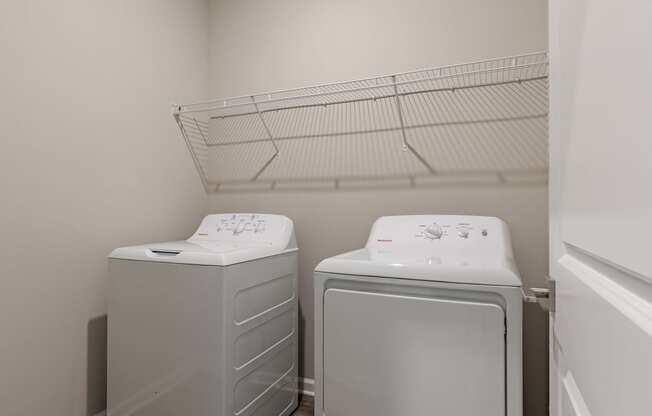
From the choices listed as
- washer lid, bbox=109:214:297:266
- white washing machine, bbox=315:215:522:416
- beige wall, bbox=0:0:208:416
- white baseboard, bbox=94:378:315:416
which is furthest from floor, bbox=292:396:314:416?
beige wall, bbox=0:0:208:416

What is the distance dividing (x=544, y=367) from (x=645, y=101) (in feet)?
6.00

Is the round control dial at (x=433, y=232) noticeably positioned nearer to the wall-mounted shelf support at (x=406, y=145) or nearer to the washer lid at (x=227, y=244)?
the wall-mounted shelf support at (x=406, y=145)

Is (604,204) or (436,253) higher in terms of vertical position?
(604,204)

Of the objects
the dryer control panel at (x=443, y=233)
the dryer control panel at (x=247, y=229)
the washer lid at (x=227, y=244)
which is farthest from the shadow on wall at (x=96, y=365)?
the dryer control panel at (x=443, y=233)

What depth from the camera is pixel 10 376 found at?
1438 millimetres

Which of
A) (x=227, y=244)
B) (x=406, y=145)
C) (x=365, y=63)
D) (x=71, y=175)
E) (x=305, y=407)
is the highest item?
(x=365, y=63)

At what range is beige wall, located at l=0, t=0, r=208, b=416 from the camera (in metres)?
1.46

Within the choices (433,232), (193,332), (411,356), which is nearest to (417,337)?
(411,356)

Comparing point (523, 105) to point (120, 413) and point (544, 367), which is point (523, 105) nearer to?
point (544, 367)

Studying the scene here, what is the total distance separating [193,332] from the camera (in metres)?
1.48

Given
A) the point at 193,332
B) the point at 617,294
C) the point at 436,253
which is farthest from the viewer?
the point at 436,253

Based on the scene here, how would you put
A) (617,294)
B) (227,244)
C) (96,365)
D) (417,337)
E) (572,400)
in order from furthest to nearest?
(227,244), (96,365), (417,337), (572,400), (617,294)

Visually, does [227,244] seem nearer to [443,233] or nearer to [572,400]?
[443,233]

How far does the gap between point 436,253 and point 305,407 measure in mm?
1205
